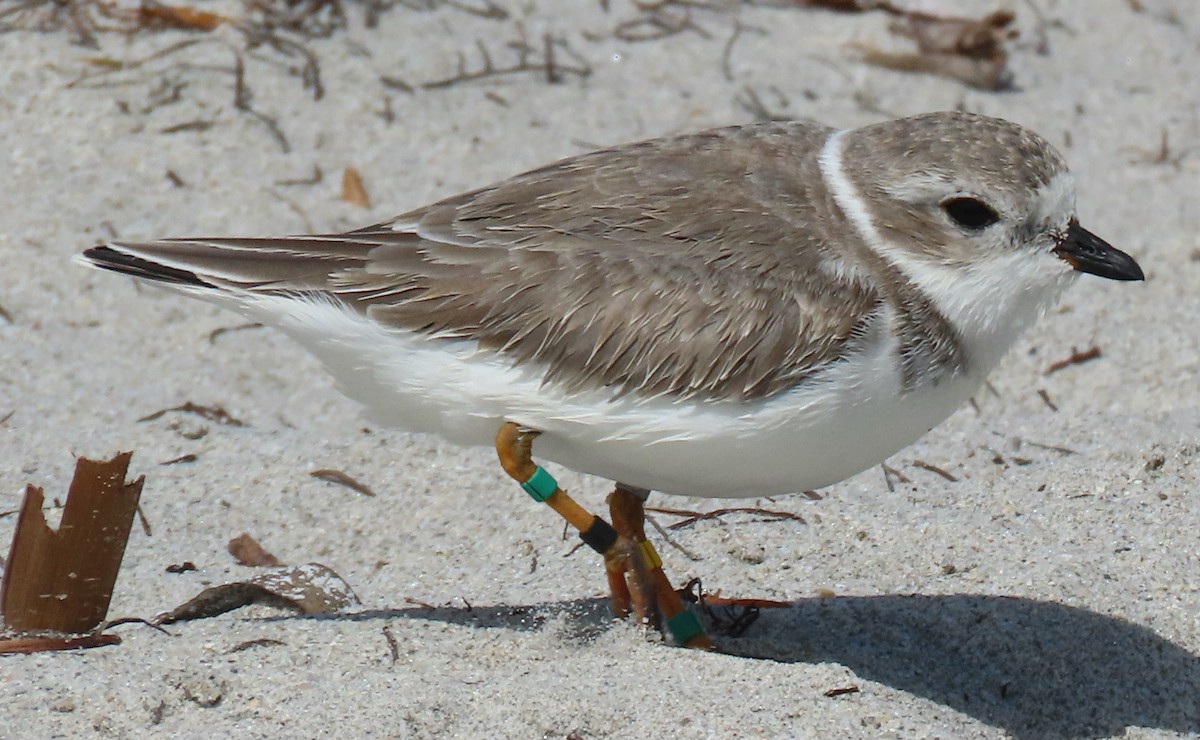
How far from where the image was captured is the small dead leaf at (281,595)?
400 cm

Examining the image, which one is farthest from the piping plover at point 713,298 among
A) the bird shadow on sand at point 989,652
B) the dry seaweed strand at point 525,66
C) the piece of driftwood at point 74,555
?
the dry seaweed strand at point 525,66

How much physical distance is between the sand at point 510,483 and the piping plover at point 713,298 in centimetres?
58

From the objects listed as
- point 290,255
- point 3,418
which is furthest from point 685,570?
point 3,418

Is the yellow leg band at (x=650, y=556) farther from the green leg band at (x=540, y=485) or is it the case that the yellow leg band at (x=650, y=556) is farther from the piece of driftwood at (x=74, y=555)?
the piece of driftwood at (x=74, y=555)

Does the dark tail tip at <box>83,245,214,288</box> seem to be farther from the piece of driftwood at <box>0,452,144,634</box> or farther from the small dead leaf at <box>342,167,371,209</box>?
the small dead leaf at <box>342,167,371,209</box>

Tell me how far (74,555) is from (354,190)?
2959mm

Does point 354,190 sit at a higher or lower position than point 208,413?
higher

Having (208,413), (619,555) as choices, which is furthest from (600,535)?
(208,413)

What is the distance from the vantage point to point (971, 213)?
3770mm

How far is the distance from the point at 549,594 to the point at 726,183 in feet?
4.16

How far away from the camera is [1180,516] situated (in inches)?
179

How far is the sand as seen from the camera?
3574 millimetres

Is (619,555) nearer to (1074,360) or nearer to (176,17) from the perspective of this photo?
(1074,360)

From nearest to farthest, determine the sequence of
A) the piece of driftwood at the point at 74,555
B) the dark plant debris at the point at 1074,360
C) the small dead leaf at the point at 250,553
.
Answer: the piece of driftwood at the point at 74,555, the small dead leaf at the point at 250,553, the dark plant debris at the point at 1074,360
